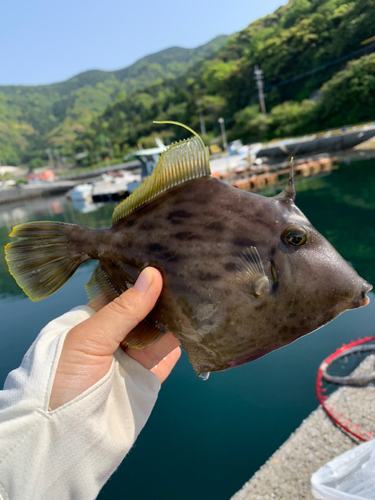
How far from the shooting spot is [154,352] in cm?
202

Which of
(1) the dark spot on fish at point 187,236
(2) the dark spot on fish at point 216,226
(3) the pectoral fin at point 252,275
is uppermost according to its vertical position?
(2) the dark spot on fish at point 216,226

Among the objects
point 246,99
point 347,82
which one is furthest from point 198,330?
point 246,99

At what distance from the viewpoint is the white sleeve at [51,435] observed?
129 centimetres

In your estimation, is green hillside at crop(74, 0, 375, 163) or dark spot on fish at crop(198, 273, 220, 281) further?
green hillside at crop(74, 0, 375, 163)

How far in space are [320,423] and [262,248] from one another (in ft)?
10.4

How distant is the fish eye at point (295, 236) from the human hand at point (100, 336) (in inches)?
24.5

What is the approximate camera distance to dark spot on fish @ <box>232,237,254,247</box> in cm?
151

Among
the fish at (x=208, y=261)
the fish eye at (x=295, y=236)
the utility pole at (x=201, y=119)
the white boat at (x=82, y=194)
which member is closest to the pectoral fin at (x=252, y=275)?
the fish at (x=208, y=261)

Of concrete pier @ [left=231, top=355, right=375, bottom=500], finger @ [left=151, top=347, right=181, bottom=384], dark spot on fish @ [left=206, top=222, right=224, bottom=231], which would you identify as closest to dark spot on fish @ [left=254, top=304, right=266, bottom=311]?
dark spot on fish @ [left=206, top=222, right=224, bottom=231]

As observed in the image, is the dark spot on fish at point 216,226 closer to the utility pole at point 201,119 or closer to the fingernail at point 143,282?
the fingernail at point 143,282

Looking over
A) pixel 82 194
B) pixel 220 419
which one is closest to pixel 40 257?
pixel 220 419

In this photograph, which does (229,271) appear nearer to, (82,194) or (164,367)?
(164,367)

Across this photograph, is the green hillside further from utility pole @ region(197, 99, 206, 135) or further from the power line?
utility pole @ region(197, 99, 206, 135)

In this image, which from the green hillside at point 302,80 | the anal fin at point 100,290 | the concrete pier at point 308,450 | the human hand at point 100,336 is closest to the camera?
the human hand at point 100,336
